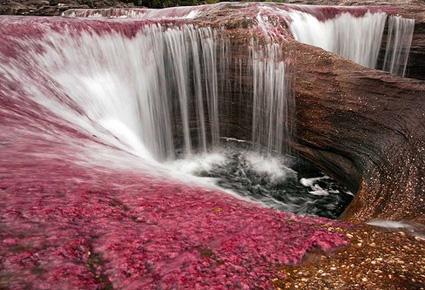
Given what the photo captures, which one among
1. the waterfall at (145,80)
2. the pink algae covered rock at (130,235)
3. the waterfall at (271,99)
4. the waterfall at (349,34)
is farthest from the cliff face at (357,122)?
the waterfall at (349,34)

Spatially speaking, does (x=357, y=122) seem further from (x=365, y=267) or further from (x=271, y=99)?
(x=365, y=267)

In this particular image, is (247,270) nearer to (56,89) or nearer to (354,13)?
(56,89)

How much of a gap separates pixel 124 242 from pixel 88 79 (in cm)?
773

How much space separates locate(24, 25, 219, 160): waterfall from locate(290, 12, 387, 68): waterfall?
498 cm

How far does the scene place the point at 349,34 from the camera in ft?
60.2

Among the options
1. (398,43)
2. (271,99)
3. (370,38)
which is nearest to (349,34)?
(370,38)

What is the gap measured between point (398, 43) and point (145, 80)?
13.7 meters

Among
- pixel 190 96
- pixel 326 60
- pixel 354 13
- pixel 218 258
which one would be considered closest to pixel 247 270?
pixel 218 258

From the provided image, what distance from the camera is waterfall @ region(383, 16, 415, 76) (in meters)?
18.9

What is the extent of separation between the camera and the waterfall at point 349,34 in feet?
52.2

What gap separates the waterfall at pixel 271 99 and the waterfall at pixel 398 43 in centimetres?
1021

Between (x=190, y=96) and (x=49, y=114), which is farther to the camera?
(x=190, y=96)

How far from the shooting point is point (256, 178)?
12.4m

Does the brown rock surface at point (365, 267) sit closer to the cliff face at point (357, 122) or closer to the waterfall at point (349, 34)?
the cliff face at point (357, 122)
